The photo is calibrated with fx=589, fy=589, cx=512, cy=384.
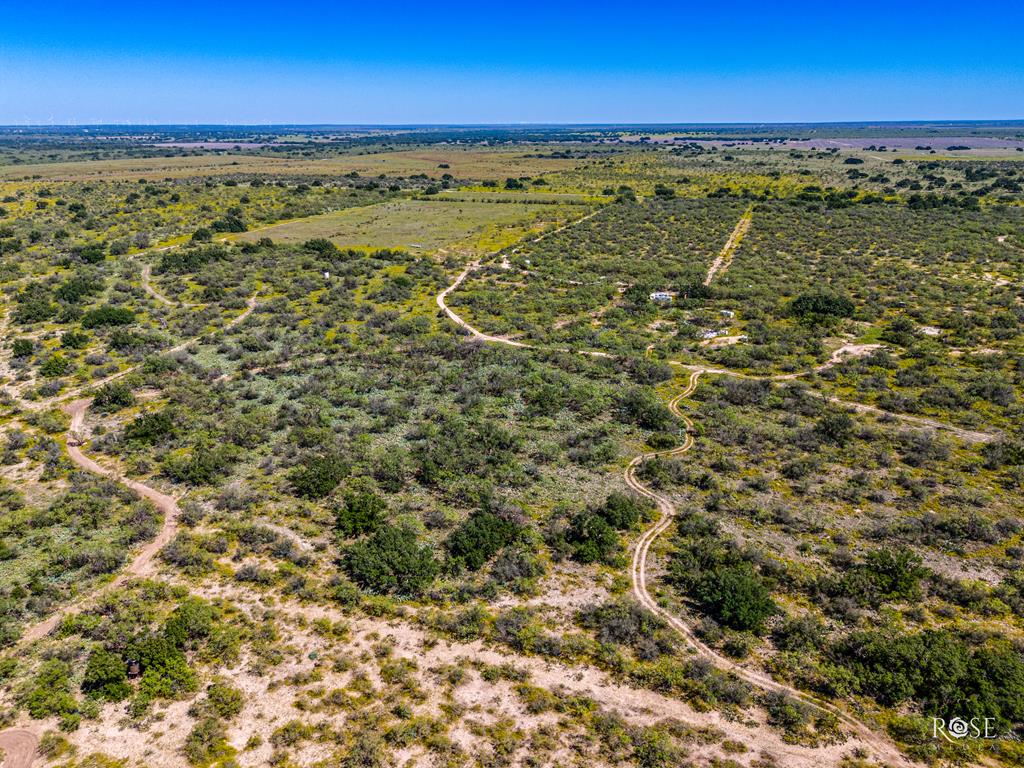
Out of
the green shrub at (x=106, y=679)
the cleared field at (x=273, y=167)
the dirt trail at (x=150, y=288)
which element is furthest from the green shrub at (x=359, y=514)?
the cleared field at (x=273, y=167)

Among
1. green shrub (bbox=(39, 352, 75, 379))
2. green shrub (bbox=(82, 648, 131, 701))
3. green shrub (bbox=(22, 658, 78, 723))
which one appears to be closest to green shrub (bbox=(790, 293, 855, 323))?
green shrub (bbox=(82, 648, 131, 701))

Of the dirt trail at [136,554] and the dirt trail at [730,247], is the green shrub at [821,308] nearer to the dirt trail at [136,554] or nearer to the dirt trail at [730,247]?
the dirt trail at [730,247]

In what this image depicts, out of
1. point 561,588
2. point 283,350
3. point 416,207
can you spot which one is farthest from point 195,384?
point 416,207

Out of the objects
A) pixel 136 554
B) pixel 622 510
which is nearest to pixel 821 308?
pixel 622 510

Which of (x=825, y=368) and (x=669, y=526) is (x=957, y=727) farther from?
(x=825, y=368)

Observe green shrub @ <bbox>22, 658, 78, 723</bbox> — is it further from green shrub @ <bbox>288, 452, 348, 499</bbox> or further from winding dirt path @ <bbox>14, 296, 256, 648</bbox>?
green shrub @ <bbox>288, 452, 348, 499</bbox>
